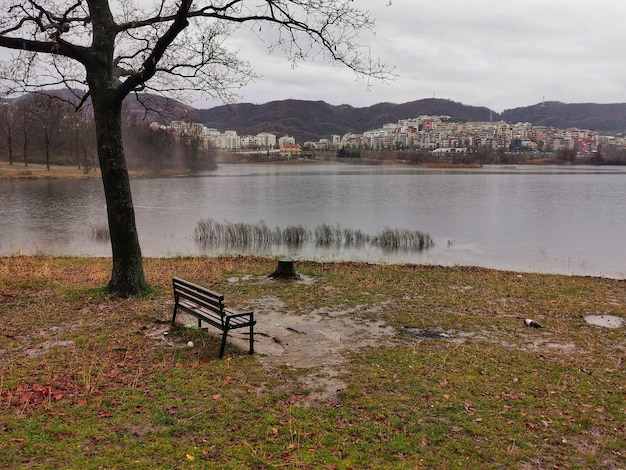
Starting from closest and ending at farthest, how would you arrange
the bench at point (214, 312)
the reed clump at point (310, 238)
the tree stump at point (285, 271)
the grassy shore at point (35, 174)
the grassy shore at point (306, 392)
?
the grassy shore at point (306, 392) → the bench at point (214, 312) → the tree stump at point (285, 271) → the reed clump at point (310, 238) → the grassy shore at point (35, 174)

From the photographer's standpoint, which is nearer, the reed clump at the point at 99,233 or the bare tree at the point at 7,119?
the reed clump at the point at 99,233

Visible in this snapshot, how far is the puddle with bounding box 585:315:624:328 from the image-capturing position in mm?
8945

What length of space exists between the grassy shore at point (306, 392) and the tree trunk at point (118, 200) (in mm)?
506

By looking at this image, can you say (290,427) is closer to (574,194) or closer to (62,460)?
(62,460)

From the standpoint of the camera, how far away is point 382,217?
1280 inches

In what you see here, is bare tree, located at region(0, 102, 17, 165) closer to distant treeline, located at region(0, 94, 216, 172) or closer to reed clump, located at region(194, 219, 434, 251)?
distant treeline, located at region(0, 94, 216, 172)

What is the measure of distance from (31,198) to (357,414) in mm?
43067

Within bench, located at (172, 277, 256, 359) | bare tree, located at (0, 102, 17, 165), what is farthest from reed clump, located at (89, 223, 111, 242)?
bare tree, located at (0, 102, 17, 165)

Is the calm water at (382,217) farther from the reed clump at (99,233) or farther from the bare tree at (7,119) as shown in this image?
the bare tree at (7,119)

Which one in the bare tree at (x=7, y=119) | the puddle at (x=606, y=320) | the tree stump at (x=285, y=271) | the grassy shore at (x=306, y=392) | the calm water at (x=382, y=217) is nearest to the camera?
the grassy shore at (x=306, y=392)

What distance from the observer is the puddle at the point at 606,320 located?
8945 mm

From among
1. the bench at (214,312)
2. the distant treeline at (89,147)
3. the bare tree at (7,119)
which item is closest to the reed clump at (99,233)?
the bench at (214,312)

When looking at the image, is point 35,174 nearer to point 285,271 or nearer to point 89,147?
point 89,147

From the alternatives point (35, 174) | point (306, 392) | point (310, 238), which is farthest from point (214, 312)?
point (35, 174)
